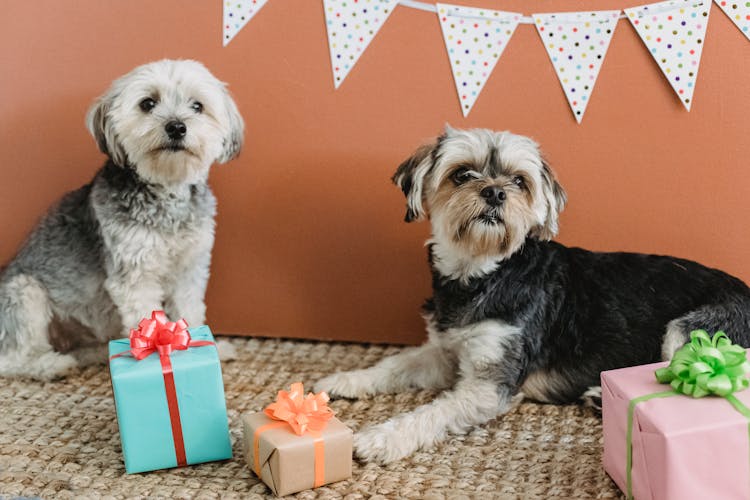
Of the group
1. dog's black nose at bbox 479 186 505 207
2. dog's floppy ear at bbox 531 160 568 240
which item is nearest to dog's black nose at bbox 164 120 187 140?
dog's black nose at bbox 479 186 505 207

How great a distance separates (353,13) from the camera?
98.3 inches

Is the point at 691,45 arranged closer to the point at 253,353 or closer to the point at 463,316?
the point at 463,316

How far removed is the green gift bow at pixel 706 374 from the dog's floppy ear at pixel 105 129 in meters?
1.58

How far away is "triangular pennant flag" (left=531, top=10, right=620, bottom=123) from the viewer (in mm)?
2387

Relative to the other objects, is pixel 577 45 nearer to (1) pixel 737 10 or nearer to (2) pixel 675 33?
(2) pixel 675 33

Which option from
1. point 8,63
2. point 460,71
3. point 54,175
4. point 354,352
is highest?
point 8,63

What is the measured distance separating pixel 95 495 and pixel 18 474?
25 centimetres

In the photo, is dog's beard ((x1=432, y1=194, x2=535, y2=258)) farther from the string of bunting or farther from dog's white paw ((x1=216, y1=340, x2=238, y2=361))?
dog's white paw ((x1=216, y1=340, x2=238, y2=361))

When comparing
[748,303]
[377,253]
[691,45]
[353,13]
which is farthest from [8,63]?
[748,303]

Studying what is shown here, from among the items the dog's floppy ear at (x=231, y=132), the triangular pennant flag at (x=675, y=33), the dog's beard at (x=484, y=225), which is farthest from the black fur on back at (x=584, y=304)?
the dog's floppy ear at (x=231, y=132)

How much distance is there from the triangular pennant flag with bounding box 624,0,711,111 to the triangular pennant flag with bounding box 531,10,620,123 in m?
0.09

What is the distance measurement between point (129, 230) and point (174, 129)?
351 millimetres

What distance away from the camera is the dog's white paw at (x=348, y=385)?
233 centimetres

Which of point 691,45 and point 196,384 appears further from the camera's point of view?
point 691,45
